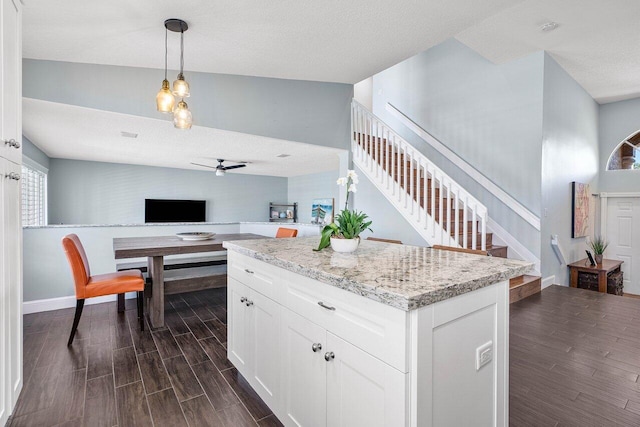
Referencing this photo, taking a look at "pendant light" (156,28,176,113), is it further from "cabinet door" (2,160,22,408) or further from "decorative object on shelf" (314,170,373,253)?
"decorative object on shelf" (314,170,373,253)

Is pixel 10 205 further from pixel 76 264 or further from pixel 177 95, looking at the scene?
pixel 76 264

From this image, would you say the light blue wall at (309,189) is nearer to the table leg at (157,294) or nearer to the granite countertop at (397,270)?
the table leg at (157,294)

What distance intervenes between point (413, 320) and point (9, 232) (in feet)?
5.95

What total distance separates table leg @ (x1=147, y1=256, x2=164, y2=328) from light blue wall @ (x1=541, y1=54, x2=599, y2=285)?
4652mm

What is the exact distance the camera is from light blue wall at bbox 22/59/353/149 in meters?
2.52

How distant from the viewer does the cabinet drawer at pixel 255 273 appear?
5.42 feet

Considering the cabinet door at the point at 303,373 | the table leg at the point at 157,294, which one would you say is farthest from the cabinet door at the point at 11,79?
the table leg at the point at 157,294

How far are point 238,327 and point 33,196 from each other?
15.3ft

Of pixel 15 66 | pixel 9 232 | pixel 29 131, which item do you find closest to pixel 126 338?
pixel 9 232

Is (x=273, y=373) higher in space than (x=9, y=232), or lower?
lower

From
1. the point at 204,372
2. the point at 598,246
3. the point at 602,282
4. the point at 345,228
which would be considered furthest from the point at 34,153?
the point at 598,246

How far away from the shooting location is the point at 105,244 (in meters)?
3.93

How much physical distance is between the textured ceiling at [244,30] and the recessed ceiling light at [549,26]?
1.37 meters

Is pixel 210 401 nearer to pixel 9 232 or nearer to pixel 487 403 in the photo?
pixel 9 232
